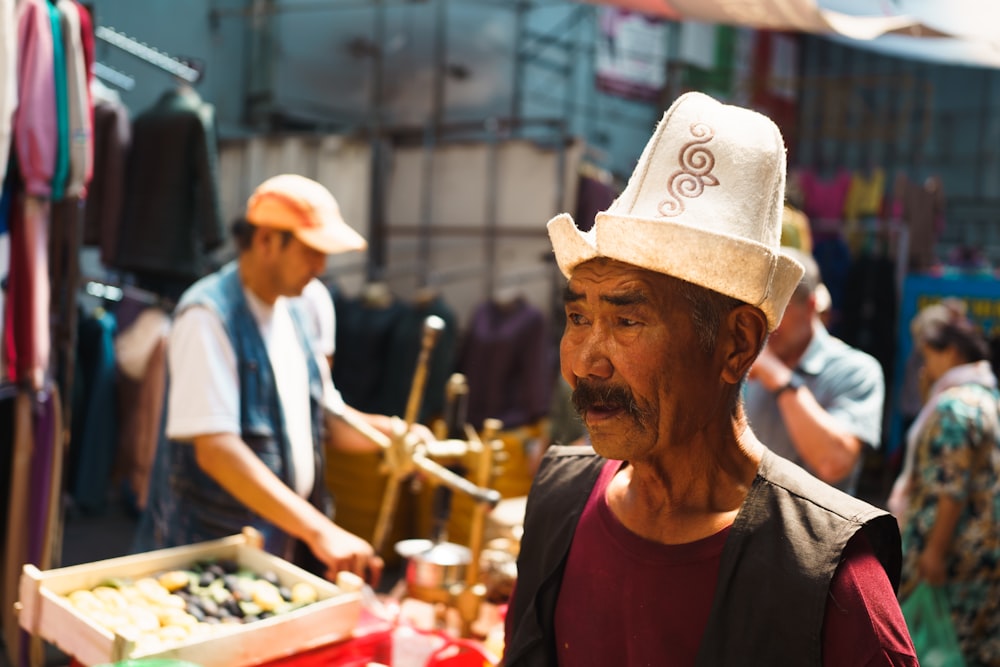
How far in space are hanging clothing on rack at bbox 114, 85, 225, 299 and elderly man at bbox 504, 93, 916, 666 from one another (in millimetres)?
4326

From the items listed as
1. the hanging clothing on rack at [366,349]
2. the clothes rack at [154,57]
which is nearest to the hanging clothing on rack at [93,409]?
the clothes rack at [154,57]

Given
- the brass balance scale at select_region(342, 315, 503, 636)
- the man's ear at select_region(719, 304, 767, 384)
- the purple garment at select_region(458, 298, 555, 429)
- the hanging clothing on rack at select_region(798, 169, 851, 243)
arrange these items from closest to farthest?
the man's ear at select_region(719, 304, 767, 384), the brass balance scale at select_region(342, 315, 503, 636), the purple garment at select_region(458, 298, 555, 429), the hanging clothing on rack at select_region(798, 169, 851, 243)

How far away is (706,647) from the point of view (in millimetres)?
1169

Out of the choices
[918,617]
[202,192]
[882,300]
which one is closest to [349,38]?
[202,192]

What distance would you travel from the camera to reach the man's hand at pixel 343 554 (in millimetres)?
2270

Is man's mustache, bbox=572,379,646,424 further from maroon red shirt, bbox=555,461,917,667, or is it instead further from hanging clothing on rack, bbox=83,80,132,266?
hanging clothing on rack, bbox=83,80,132,266

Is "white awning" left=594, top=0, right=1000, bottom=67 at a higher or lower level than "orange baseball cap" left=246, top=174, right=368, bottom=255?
higher

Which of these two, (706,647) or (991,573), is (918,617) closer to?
(991,573)

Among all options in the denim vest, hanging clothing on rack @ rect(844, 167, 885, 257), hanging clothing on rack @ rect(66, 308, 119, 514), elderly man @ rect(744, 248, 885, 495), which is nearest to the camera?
the denim vest

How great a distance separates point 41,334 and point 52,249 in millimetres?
356

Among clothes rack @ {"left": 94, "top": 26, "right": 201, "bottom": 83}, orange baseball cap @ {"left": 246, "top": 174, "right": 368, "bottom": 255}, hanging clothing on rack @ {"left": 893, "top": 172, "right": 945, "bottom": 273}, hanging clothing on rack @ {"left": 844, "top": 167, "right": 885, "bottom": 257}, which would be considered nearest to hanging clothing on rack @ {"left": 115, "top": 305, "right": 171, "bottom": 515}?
clothes rack @ {"left": 94, "top": 26, "right": 201, "bottom": 83}

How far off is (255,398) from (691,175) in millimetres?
1705

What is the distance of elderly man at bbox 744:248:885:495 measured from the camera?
107 inches

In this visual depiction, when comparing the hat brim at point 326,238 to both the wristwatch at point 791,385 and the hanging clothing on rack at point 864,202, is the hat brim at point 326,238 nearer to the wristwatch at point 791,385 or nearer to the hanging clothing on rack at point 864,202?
the wristwatch at point 791,385
